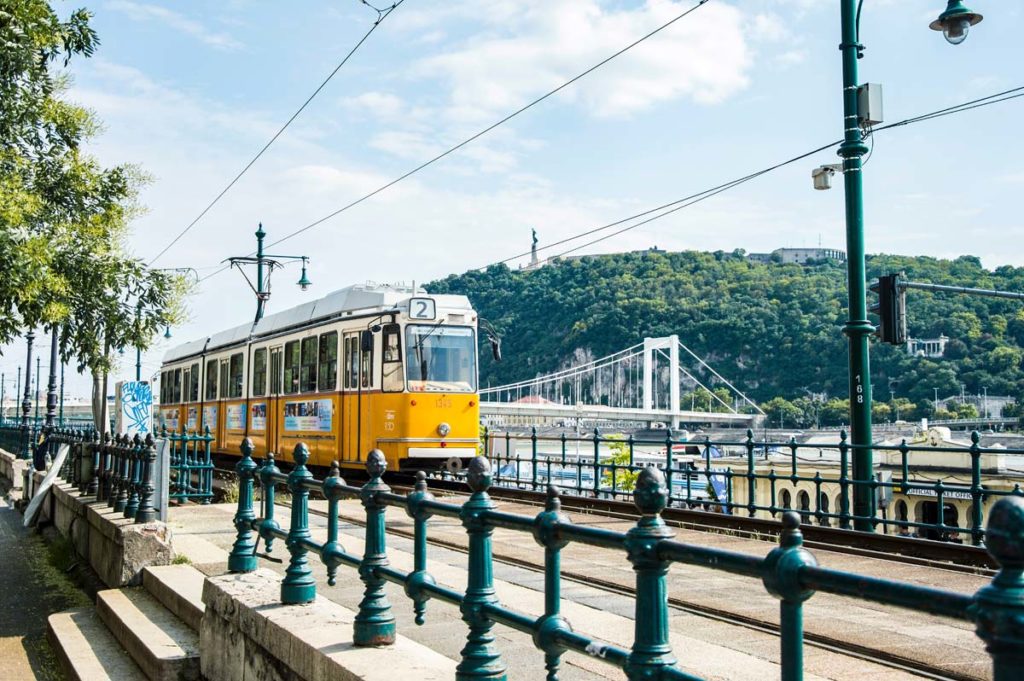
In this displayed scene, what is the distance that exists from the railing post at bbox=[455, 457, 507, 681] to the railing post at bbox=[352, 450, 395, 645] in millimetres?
846

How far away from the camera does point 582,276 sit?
95375 mm

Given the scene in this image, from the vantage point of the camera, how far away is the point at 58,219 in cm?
1556

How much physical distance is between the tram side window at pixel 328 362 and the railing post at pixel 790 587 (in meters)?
16.1

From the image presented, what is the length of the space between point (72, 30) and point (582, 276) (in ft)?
270

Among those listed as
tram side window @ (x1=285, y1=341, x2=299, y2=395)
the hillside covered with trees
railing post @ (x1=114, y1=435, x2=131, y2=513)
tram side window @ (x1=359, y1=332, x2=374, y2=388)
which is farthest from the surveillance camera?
the hillside covered with trees

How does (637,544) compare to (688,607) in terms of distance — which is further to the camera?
(688,607)

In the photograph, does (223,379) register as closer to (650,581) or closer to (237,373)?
(237,373)

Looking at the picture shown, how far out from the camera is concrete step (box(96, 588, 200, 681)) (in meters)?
6.94

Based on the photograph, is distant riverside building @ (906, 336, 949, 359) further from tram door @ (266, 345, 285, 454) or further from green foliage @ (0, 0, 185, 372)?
green foliage @ (0, 0, 185, 372)

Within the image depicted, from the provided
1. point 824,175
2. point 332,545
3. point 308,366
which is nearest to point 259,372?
point 308,366

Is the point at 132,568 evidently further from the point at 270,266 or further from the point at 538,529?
the point at 270,266

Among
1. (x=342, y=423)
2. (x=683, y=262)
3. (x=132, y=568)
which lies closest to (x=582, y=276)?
(x=683, y=262)

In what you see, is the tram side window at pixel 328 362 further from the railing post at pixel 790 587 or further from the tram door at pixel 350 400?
the railing post at pixel 790 587

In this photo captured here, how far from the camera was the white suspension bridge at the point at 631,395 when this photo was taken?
70812mm
